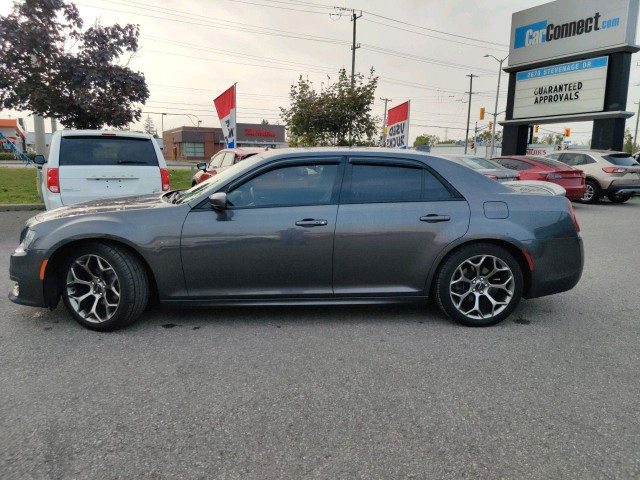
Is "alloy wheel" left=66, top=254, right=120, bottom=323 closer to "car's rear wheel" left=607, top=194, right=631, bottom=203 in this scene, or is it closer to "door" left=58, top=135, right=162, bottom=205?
"door" left=58, top=135, right=162, bottom=205

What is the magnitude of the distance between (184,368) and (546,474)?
7.37 feet

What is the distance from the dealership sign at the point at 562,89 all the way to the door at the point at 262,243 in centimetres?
1754

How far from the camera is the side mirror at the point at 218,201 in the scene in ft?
12.5

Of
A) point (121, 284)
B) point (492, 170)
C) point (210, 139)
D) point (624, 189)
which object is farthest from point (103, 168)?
point (210, 139)

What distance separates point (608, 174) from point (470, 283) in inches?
495

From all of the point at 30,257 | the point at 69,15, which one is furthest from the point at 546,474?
the point at 69,15

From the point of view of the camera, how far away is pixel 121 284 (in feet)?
12.5

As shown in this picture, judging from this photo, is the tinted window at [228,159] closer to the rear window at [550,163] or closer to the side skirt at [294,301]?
the side skirt at [294,301]

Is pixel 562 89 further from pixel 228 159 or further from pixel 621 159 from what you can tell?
pixel 228 159

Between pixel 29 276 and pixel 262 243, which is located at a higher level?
pixel 262 243

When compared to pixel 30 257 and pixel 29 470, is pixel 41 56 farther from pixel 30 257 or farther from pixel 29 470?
pixel 29 470

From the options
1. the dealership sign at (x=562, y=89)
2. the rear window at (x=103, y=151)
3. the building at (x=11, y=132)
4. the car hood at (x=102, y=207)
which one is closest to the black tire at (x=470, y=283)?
the car hood at (x=102, y=207)

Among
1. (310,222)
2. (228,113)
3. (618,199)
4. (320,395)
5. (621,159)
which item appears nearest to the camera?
(320,395)

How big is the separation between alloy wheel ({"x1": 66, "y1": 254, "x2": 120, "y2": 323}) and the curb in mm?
8036
